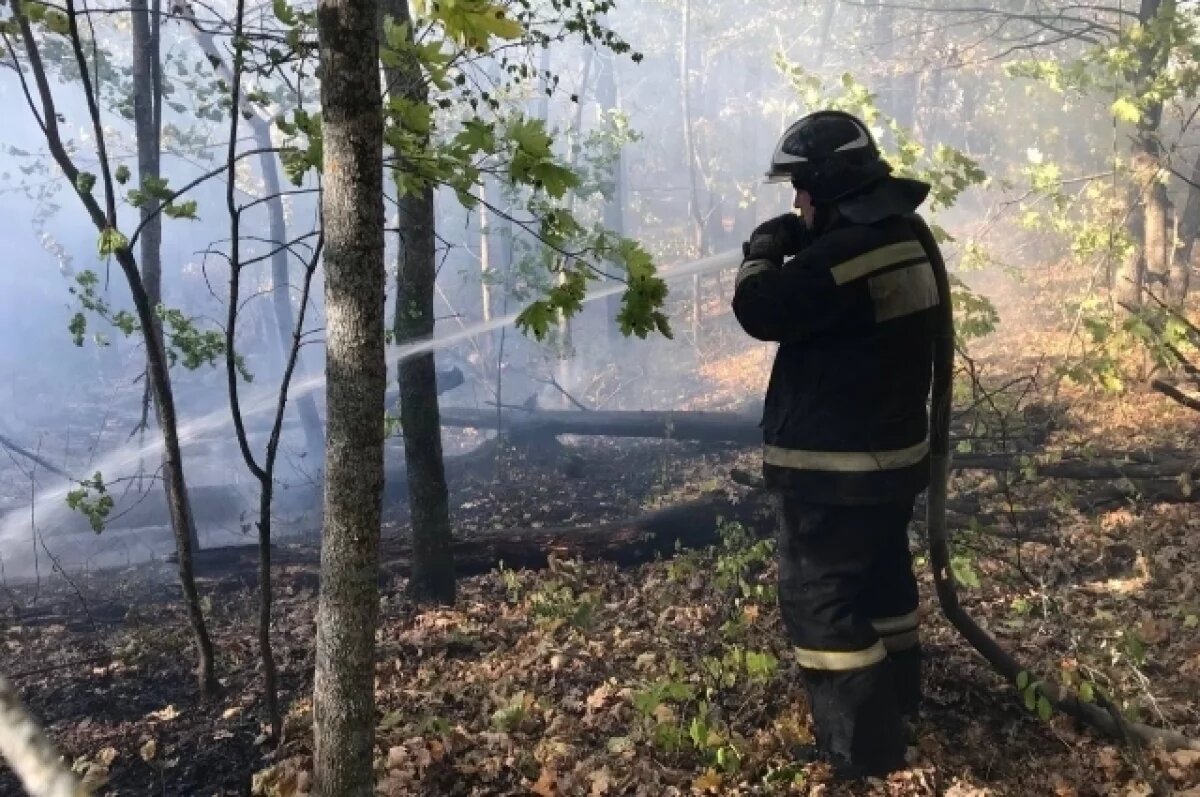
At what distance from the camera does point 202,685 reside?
4.48 metres

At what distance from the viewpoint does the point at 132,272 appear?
3.66 meters

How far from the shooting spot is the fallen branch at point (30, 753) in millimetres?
858

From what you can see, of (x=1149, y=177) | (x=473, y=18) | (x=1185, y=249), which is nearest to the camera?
(x=473, y=18)

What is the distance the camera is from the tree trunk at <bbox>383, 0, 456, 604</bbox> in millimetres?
5555

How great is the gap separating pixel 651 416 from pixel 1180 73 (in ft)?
26.0

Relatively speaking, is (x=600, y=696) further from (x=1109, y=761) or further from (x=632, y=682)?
(x=1109, y=761)

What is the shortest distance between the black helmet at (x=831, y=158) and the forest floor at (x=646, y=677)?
6.18 feet

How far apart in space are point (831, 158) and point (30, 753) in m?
3.10

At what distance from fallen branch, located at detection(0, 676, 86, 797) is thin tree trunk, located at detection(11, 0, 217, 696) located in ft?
9.59

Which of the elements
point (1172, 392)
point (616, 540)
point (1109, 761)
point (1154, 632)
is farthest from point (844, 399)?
point (616, 540)

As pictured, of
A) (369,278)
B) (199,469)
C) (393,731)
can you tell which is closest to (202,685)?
(393,731)

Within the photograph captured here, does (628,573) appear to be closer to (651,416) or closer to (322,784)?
(322,784)

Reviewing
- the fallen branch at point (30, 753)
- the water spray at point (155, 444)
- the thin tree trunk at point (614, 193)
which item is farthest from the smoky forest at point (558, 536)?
the thin tree trunk at point (614, 193)

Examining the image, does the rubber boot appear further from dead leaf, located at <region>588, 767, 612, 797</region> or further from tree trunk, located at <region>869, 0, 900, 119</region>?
tree trunk, located at <region>869, 0, 900, 119</region>
